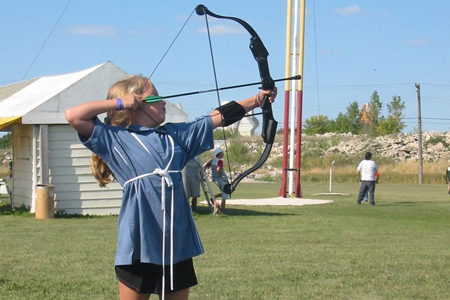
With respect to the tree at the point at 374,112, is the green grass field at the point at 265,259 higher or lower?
lower

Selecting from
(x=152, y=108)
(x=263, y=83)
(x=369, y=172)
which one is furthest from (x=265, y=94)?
(x=369, y=172)

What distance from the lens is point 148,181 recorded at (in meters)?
3.99

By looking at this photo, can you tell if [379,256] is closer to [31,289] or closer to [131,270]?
[31,289]

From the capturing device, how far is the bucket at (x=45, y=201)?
16438 millimetres

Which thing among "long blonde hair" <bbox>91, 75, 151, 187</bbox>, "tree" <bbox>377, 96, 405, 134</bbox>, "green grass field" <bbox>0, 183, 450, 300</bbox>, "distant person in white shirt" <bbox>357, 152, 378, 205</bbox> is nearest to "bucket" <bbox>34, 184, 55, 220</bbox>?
"green grass field" <bbox>0, 183, 450, 300</bbox>

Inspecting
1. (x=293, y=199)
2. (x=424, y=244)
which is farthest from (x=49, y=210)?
(x=293, y=199)

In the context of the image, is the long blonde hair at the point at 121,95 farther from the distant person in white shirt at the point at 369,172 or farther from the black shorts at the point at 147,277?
the distant person in white shirt at the point at 369,172

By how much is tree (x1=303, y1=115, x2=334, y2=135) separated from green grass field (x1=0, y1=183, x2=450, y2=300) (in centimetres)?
10026

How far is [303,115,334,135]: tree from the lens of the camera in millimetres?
116894

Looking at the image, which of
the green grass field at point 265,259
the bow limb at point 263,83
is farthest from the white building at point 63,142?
the bow limb at point 263,83

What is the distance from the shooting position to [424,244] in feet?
39.8

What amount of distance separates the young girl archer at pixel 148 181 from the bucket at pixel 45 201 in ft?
41.9

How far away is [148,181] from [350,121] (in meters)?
117

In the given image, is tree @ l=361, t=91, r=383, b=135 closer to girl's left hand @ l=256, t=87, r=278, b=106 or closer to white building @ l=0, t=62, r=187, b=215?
white building @ l=0, t=62, r=187, b=215
